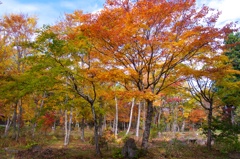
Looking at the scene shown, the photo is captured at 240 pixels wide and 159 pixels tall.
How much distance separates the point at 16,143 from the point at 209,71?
562 inches

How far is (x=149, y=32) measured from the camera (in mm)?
8922

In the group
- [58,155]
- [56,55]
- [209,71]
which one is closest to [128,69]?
[56,55]

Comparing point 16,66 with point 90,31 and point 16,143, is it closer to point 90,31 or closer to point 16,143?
point 16,143

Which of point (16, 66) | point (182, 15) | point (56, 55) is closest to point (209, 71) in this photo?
point (182, 15)

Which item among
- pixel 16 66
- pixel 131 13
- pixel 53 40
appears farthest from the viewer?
pixel 16 66

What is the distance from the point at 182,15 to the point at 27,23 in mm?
12106

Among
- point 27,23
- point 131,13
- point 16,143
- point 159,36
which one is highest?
point 27,23

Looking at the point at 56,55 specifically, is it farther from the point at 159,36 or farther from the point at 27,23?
the point at 27,23

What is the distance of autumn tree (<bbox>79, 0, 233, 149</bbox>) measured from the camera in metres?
8.07

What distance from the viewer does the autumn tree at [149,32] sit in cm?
807

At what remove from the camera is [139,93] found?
8.55 m

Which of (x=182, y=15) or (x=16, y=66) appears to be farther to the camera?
(x=16, y=66)

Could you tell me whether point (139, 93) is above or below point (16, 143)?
above

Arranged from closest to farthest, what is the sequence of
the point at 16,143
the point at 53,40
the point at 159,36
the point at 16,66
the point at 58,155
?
the point at 53,40 → the point at 159,36 → the point at 58,155 → the point at 16,143 → the point at 16,66
